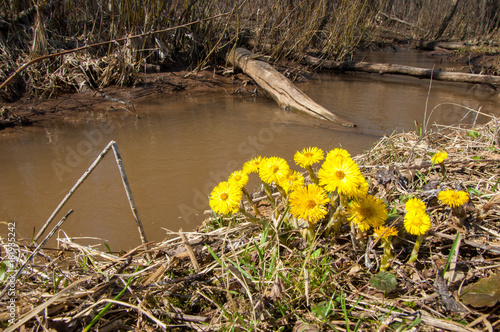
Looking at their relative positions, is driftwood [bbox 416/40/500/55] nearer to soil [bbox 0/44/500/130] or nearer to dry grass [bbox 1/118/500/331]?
soil [bbox 0/44/500/130]

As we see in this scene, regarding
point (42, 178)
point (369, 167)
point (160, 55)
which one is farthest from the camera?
point (160, 55)

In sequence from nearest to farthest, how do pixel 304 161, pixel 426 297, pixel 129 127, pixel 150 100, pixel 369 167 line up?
pixel 426 297 → pixel 304 161 → pixel 369 167 → pixel 129 127 → pixel 150 100

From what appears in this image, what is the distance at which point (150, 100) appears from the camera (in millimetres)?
5137

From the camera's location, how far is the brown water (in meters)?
2.38

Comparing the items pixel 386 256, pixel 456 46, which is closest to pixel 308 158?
pixel 386 256

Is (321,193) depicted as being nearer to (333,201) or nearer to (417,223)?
(333,201)


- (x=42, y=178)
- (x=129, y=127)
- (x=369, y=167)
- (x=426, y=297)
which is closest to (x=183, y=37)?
(x=129, y=127)

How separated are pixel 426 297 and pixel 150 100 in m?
4.86

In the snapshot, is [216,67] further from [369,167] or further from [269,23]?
[369,167]

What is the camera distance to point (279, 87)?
520 cm

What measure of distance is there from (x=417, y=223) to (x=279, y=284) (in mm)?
582

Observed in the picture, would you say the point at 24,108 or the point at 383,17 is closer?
the point at 24,108

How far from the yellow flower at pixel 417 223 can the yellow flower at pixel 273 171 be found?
0.54m

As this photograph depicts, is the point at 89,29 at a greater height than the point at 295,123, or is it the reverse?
the point at 89,29
